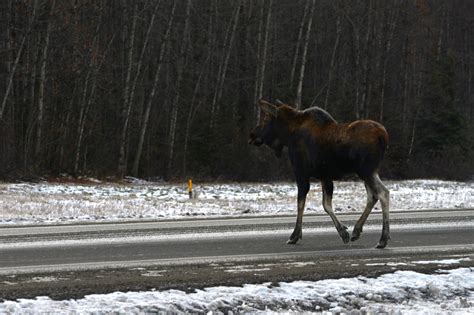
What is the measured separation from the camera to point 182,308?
7.32 metres

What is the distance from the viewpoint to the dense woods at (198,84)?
35125mm

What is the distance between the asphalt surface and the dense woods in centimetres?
1717

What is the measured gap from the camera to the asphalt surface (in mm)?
8398

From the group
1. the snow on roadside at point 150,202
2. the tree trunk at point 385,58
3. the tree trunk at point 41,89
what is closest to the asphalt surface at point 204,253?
the snow on roadside at point 150,202

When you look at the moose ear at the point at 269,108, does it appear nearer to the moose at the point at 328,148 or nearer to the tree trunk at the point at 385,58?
the moose at the point at 328,148

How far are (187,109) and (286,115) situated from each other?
31048mm

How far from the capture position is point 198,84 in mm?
42125

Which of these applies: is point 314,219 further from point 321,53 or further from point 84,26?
point 321,53

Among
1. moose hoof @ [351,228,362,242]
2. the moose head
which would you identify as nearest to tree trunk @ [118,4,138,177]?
the moose head

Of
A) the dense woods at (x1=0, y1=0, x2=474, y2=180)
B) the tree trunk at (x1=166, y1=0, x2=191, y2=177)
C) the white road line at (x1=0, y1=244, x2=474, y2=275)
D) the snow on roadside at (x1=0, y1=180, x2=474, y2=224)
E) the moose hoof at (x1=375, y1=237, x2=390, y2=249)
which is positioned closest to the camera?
the white road line at (x1=0, y1=244, x2=474, y2=275)

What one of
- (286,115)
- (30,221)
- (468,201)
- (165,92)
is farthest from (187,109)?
(286,115)

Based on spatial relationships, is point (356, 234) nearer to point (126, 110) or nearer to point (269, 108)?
point (269, 108)

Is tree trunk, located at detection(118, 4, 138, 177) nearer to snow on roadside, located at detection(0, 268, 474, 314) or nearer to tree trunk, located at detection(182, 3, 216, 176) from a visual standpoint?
tree trunk, located at detection(182, 3, 216, 176)

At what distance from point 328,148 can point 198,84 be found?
102 feet
